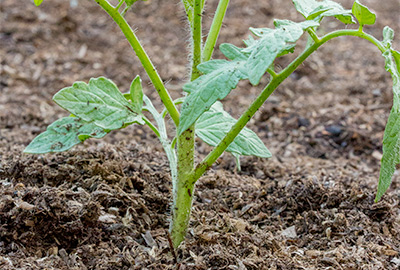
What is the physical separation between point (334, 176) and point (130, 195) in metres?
0.78

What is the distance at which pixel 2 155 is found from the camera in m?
1.70

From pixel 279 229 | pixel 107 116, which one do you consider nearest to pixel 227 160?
pixel 279 229

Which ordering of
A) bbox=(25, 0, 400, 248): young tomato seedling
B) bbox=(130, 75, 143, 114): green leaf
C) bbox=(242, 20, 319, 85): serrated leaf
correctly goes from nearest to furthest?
bbox=(242, 20, 319, 85): serrated leaf → bbox=(25, 0, 400, 248): young tomato seedling → bbox=(130, 75, 143, 114): green leaf

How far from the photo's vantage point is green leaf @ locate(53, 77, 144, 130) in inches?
46.7

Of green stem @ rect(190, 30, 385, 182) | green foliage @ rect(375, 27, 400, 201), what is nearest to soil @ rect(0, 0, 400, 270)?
green stem @ rect(190, 30, 385, 182)

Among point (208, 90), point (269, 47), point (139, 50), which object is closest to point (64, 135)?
point (139, 50)

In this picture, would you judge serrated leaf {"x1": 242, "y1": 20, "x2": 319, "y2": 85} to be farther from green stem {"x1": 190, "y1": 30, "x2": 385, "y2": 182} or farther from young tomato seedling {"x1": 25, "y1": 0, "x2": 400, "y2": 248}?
green stem {"x1": 190, "y1": 30, "x2": 385, "y2": 182}

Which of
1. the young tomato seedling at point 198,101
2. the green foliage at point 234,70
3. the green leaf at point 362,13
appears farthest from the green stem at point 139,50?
the green leaf at point 362,13

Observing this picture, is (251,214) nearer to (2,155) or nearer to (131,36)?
(131,36)

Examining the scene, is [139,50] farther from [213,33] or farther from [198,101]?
[198,101]

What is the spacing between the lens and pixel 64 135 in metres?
1.25

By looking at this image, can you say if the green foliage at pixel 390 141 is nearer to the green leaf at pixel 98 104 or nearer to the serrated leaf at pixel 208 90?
the serrated leaf at pixel 208 90

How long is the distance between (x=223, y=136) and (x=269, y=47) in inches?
17.7

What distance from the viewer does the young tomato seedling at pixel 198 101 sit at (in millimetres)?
931
